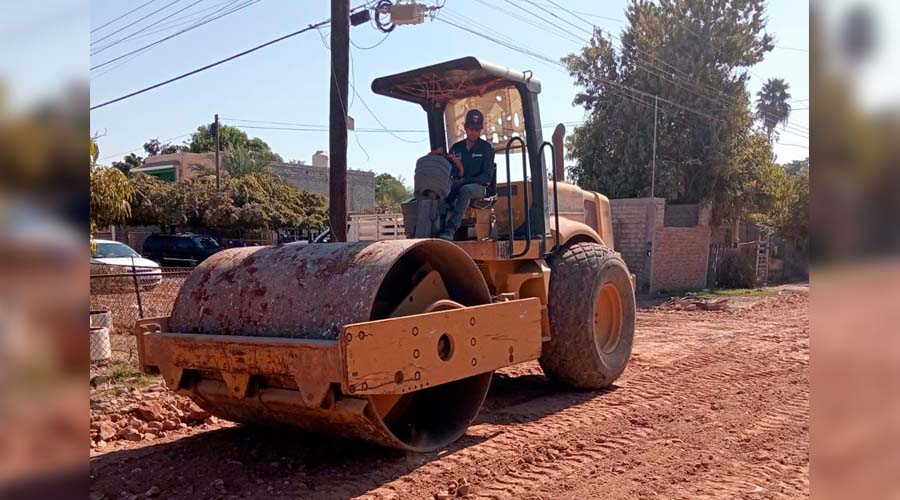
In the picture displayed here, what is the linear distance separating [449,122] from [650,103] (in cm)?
1950

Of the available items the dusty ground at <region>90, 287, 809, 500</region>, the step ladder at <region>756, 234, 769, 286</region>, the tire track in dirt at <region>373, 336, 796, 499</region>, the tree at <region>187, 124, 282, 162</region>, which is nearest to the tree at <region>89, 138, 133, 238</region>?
the dusty ground at <region>90, 287, 809, 500</region>

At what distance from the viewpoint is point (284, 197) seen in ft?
113

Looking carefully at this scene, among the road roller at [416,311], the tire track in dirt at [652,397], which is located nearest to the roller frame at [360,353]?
the road roller at [416,311]

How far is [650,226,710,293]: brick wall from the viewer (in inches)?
820

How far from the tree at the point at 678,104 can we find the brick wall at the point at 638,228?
403cm

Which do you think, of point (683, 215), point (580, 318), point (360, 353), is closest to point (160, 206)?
point (683, 215)

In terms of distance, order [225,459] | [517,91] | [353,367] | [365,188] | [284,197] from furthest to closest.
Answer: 1. [365,188]
2. [284,197]
3. [517,91]
4. [225,459]
5. [353,367]

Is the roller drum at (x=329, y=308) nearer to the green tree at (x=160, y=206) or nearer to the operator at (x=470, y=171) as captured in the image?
the operator at (x=470, y=171)

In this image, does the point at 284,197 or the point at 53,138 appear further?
the point at 284,197

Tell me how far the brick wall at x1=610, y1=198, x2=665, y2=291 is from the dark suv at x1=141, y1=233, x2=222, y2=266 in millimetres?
14778

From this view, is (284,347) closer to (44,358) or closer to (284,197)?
(44,358)

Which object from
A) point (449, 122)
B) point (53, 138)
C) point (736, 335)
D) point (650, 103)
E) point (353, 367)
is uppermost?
point (650, 103)

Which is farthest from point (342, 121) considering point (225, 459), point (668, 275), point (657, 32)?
point (657, 32)

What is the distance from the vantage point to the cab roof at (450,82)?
6.30 meters
